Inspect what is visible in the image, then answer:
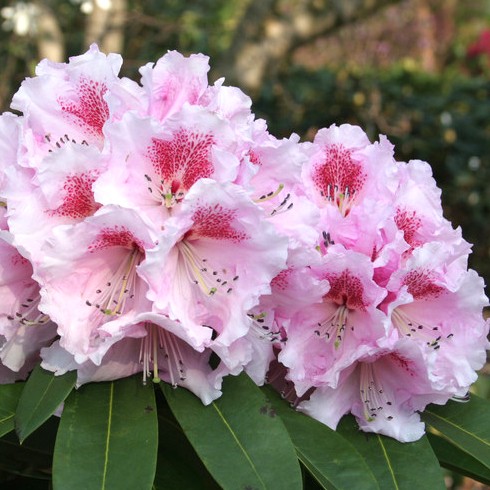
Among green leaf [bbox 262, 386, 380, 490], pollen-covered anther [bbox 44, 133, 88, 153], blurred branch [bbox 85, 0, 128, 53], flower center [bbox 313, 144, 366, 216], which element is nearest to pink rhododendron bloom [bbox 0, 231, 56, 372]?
pollen-covered anther [bbox 44, 133, 88, 153]

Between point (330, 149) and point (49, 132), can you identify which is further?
point (330, 149)

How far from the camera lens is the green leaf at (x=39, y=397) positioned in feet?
2.70

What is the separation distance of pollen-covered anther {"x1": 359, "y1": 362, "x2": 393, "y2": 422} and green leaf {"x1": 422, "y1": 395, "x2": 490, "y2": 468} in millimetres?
62

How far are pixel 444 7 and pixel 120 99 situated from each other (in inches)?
439

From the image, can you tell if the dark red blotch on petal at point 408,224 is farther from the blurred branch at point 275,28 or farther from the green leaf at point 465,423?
the blurred branch at point 275,28

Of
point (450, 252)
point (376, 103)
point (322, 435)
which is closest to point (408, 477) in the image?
point (322, 435)

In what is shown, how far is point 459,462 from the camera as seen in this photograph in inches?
40.9

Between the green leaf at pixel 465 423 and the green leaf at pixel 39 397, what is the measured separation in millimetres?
415

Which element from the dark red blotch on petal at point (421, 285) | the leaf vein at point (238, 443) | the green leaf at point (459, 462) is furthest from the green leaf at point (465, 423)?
the leaf vein at point (238, 443)

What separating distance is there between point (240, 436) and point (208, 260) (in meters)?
0.18

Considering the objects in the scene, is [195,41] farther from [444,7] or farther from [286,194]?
[444,7]

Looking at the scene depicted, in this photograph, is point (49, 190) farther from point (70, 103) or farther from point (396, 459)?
point (396, 459)

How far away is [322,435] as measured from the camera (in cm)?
92

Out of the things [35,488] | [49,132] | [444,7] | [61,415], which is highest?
[49,132]
